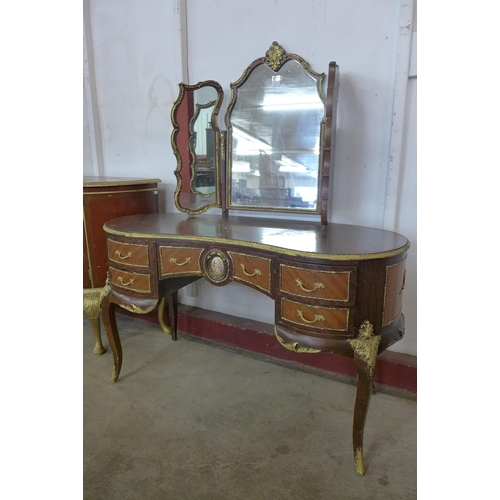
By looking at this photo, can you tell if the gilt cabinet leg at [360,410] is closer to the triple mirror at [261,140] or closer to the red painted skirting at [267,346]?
the red painted skirting at [267,346]

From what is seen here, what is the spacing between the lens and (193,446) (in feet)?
5.80

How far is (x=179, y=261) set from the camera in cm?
189

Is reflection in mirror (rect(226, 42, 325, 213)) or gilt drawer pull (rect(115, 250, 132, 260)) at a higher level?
reflection in mirror (rect(226, 42, 325, 213))

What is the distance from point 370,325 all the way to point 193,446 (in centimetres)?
100

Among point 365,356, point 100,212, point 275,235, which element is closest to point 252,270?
point 275,235

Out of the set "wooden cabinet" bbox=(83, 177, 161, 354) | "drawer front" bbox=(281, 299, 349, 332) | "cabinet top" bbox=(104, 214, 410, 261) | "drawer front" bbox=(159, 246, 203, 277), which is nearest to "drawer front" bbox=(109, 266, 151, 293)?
"drawer front" bbox=(159, 246, 203, 277)

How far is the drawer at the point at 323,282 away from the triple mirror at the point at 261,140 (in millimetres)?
563

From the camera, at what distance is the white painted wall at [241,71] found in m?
1.93

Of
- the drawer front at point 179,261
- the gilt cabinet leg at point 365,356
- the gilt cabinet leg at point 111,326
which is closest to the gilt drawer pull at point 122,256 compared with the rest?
the drawer front at point 179,261

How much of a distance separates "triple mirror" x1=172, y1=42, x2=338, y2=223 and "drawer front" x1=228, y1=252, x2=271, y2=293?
51 centimetres

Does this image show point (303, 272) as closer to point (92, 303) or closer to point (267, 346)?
point (267, 346)

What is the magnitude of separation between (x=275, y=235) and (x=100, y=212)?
4.19 feet

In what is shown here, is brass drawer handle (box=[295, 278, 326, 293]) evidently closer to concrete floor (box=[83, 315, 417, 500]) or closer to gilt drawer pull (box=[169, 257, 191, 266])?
gilt drawer pull (box=[169, 257, 191, 266])

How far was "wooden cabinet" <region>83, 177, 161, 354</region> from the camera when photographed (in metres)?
2.41
